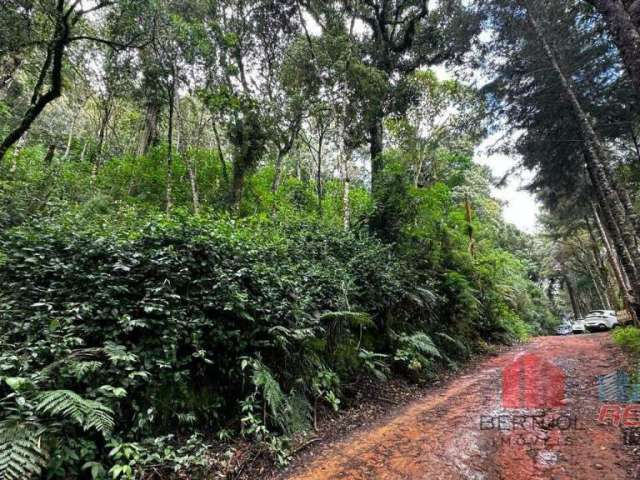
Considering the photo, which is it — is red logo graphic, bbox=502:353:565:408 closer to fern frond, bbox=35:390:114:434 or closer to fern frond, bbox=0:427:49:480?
fern frond, bbox=35:390:114:434

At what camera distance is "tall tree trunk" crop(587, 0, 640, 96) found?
14.8 ft

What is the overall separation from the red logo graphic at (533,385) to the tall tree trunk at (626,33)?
179 inches

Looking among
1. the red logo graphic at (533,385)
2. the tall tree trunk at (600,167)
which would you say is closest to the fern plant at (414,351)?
the red logo graphic at (533,385)

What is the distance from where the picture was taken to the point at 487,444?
362 cm

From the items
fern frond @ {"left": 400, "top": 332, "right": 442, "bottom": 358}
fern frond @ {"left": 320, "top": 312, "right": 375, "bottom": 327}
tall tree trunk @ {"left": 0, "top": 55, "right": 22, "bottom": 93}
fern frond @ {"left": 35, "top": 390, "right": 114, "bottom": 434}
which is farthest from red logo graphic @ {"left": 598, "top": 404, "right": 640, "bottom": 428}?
tall tree trunk @ {"left": 0, "top": 55, "right": 22, "bottom": 93}

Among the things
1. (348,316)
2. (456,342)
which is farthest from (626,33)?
(456,342)

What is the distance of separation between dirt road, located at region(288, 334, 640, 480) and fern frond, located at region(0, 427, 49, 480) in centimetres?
225

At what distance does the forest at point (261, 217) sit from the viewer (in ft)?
10.7

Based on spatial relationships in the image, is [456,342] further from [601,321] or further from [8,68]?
[601,321]

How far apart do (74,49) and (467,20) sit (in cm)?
1603

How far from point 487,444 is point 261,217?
5907 millimetres

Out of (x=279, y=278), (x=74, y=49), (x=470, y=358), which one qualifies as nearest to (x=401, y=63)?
(x=470, y=358)

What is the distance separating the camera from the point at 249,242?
5.32 meters

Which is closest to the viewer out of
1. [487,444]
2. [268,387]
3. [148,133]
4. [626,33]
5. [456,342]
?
[487,444]
